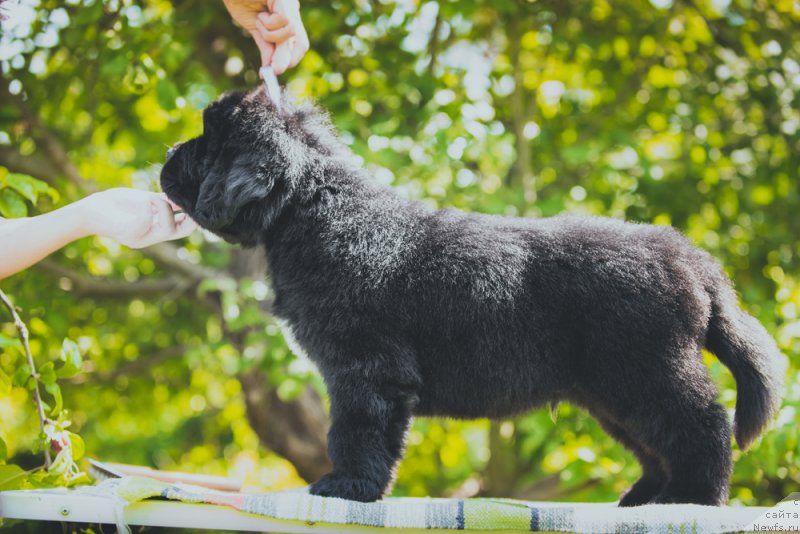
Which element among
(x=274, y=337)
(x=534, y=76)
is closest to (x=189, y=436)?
(x=274, y=337)

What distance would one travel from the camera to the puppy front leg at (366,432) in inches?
89.8

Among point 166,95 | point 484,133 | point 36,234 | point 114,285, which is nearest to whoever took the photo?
point 36,234

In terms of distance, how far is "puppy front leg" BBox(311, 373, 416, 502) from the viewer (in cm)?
228

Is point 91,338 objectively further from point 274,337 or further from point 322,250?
point 322,250

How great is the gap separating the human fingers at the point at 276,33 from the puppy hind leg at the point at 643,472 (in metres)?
1.81

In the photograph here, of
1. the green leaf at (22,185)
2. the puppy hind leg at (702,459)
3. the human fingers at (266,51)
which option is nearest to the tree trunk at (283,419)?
the green leaf at (22,185)

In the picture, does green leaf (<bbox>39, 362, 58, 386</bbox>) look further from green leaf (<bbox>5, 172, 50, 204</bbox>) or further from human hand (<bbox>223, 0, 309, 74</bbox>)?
human hand (<bbox>223, 0, 309, 74</bbox>)

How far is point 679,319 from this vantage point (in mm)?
2332

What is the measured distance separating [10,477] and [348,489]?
41.9 inches

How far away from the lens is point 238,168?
8.19 ft

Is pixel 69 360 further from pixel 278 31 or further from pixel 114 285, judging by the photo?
pixel 114 285

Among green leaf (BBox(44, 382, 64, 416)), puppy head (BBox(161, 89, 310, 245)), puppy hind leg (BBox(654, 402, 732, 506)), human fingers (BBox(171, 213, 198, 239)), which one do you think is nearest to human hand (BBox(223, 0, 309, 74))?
puppy head (BBox(161, 89, 310, 245))

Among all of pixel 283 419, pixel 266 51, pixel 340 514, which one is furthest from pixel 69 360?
pixel 283 419

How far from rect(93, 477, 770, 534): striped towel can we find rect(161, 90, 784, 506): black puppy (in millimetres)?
263
